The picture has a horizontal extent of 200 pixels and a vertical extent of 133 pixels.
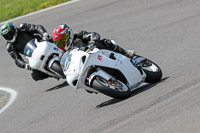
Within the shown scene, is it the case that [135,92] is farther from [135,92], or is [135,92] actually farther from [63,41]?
[63,41]

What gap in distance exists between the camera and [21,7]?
20.0m

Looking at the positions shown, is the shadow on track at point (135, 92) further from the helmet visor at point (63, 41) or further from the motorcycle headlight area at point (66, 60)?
the helmet visor at point (63, 41)

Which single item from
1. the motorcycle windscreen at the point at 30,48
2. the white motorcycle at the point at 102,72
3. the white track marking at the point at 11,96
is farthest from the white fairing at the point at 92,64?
the motorcycle windscreen at the point at 30,48

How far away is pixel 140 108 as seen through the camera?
7195mm

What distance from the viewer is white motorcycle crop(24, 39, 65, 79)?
11203mm

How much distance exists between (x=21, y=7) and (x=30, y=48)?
894 cm

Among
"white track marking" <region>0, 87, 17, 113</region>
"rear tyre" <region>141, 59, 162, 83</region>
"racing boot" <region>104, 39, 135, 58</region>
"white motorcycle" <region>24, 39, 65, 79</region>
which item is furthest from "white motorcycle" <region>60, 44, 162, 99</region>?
"white track marking" <region>0, 87, 17, 113</region>

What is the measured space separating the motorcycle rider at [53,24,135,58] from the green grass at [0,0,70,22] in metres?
10.6

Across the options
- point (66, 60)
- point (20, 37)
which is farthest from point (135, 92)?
point (20, 37)

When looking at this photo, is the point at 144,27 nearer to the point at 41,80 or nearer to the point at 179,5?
the point at 179,5

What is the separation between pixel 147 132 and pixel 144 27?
8.51 m

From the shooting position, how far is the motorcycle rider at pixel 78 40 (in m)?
8.50

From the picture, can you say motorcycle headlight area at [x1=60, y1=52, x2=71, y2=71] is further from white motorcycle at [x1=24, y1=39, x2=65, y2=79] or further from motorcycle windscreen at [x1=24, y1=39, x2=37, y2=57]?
motorcycle windscreen at [x1=24, y1=39, x2=37, y2=57]

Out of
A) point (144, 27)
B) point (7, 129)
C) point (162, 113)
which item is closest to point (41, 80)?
point (144, 27)
